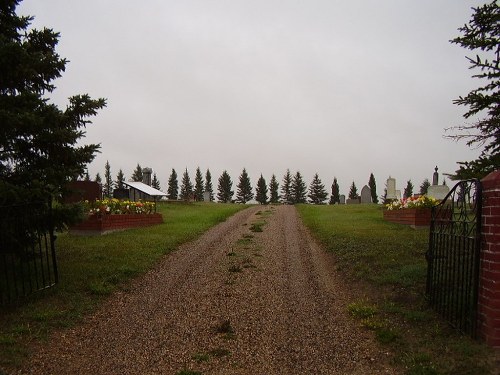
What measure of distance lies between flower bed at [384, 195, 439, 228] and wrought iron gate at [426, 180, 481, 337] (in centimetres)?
773

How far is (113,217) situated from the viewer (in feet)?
47.1

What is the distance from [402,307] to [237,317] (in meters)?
2.40

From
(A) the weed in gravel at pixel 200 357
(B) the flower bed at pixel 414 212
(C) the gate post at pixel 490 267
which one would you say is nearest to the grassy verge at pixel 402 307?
(C) the gate post at pixel 490 267

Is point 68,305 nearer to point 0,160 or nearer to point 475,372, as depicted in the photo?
point 0,160

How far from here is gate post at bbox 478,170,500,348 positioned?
4.35 meters

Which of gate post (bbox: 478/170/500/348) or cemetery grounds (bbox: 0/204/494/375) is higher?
gate post (bbox: 478/170/500/348)

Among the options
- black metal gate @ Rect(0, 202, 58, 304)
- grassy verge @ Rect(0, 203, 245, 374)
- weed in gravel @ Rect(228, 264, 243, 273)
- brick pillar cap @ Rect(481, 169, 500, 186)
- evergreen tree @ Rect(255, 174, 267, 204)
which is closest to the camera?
brick pillar cap @ Rect(481, 169, 500, 186)

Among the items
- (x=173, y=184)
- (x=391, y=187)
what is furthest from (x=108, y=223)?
(x=173, y=184)

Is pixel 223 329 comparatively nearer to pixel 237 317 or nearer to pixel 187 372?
pixel 237 317

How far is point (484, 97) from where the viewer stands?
7516 mm

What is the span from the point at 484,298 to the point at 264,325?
2.75 meters

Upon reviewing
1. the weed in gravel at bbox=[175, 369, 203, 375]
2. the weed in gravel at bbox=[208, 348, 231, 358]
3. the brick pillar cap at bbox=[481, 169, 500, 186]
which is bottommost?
the weed in gravel at bbox=[175, 369, 203, 375]

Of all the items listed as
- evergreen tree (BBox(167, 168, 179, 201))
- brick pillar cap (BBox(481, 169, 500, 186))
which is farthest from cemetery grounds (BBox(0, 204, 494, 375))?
evergreen tree (BBox(167, 168, 179, 201))

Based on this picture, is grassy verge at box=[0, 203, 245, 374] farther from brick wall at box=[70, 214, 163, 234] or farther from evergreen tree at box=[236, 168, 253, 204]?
evergreen tree at box=[236, 168, 253, 204]
